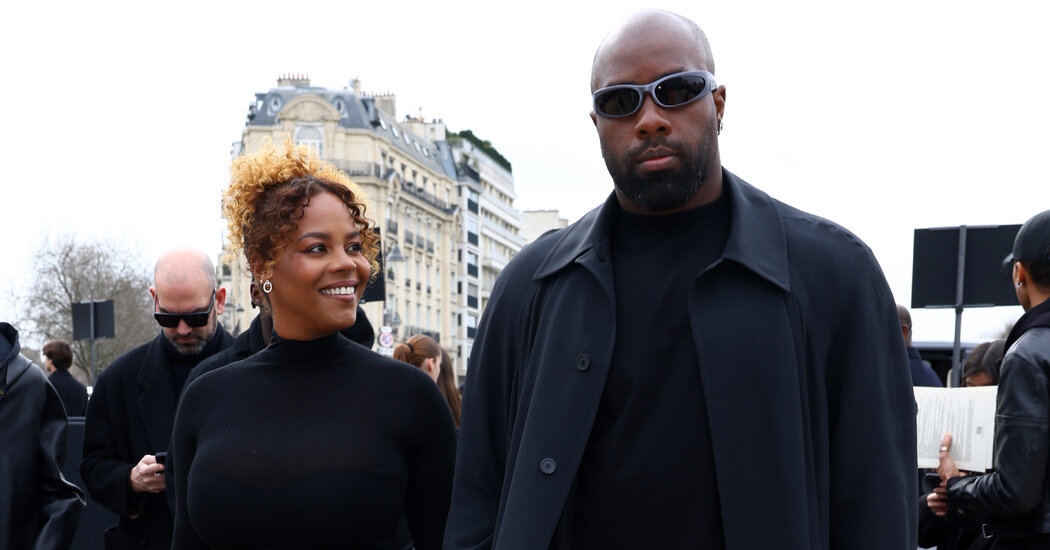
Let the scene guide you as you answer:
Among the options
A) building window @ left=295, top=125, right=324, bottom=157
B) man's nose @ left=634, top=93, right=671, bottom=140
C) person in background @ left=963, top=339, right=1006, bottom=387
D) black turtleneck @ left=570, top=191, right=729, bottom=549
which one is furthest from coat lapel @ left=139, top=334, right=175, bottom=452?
building window @ left=295, top=125, right=324, bottom=157

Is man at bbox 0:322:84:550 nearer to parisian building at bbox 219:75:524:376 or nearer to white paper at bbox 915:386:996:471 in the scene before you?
white paper at bbox 915:386:996:471

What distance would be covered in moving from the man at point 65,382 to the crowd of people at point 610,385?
8.15m

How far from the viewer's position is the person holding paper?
14.5ft

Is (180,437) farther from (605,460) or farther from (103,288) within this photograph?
(103,288)

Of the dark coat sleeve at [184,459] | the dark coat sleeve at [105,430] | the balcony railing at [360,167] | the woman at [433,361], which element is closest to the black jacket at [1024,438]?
the dark coat sleeve at [184,459]

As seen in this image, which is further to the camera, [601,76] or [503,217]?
[503,217]

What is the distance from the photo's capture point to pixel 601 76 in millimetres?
2840

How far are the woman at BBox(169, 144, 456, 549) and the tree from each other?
51.4 meters

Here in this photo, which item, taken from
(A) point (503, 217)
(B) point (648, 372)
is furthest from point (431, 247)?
(B) point (648, 372)

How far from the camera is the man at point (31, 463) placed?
15.2 feet

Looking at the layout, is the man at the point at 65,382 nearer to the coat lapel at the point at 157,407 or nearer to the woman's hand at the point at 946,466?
the coat lapel at the point at 157,407

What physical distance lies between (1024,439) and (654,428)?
238cm

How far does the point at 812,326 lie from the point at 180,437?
1.77 metres

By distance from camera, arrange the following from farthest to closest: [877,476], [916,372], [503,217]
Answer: [503,217]
[916,372]
[877,476]
